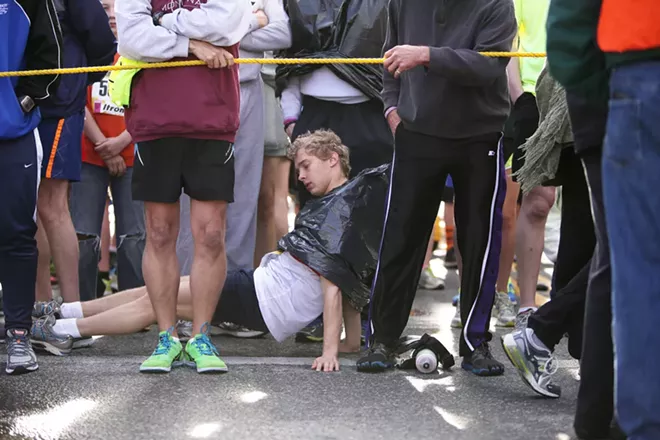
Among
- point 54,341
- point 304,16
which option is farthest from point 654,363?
point 304,16

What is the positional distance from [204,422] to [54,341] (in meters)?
1.64

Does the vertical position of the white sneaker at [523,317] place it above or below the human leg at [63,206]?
below

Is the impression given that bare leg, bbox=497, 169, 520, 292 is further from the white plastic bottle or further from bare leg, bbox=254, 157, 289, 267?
the white plastic bottle

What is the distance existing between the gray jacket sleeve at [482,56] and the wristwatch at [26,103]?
171 centimetres

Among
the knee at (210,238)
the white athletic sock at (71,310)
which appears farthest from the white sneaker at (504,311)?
the white athletic sock at (71,310)

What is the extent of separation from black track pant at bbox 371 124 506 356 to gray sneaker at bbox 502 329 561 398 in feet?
2.01

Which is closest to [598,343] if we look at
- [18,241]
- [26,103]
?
[18,241]

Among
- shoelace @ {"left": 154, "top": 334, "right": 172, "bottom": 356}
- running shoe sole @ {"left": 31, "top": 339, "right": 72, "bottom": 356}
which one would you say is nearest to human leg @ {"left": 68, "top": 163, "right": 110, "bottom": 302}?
running shoe sole @ {"left": 31, "top": 339, "right": 72, "bottom": 356}

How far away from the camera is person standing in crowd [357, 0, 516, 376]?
14.4 ft

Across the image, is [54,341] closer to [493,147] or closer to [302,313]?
[302,313]

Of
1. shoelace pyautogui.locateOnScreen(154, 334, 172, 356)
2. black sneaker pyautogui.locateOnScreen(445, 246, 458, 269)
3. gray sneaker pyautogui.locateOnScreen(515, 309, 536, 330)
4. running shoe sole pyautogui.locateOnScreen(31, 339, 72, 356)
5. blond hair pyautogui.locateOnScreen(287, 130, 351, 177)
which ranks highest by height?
blond hair pyautogui.locateOnScreen(287, 130, 351, 177)

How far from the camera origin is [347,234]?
4723 millimetres

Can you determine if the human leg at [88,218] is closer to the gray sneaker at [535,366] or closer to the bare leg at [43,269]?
the bare leg at [43,269]

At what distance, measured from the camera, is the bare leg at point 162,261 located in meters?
4.49
